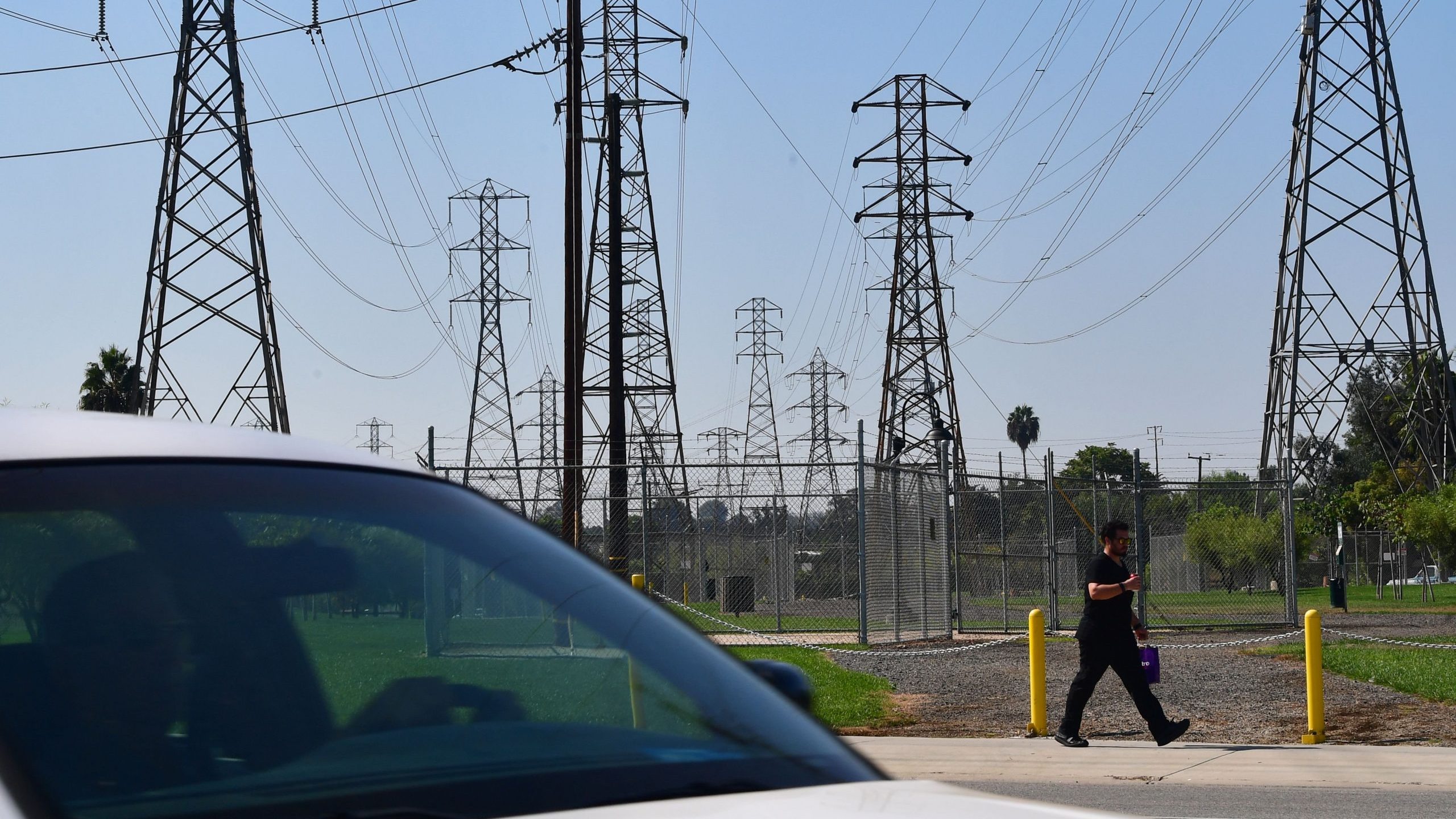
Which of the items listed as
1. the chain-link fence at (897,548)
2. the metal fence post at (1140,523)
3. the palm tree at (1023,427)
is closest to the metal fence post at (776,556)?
the chain-link fence at (897,548)

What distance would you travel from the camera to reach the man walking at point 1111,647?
36.2ft

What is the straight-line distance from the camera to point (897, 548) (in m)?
21.2

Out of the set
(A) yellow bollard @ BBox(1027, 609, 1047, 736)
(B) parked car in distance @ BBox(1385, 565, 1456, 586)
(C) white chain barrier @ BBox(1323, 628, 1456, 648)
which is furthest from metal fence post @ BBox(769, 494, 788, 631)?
(B) parked car in distance @ BBox(1385, 565, 1456, 586)

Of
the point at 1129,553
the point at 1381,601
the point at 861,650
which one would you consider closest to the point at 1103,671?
the point at 861,650

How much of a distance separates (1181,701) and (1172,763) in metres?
4.35

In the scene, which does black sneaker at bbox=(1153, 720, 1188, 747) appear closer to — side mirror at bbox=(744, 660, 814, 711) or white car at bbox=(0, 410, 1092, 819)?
side mirror at bbox=(744, 660, 814, 711)

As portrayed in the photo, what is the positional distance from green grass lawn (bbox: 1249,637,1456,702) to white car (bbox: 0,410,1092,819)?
13634 mm

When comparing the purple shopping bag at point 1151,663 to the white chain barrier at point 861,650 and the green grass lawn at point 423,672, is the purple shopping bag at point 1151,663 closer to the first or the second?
the white chain barrier at point 861,650

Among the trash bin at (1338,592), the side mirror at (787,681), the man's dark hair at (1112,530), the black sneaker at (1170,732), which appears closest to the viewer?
the side mirror at (787,681)

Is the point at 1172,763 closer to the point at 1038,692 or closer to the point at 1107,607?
the point at 1107,607

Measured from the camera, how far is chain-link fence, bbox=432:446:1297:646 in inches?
838

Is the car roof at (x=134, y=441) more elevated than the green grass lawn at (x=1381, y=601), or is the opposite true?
the car roof at (x=134, y=441)

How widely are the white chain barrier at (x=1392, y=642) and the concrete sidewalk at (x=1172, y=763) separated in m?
5.50

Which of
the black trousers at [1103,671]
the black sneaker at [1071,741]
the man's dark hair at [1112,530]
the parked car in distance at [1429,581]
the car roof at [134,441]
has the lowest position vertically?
the parked car in distance at [1429,581]
